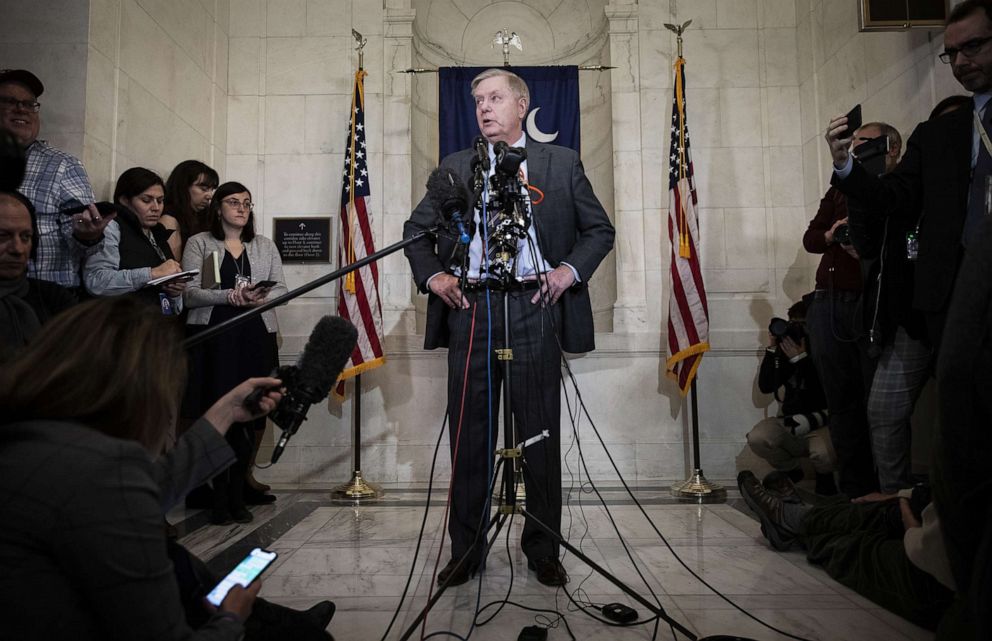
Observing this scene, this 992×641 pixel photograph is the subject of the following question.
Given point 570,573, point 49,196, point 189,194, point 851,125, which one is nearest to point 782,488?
point 570,573

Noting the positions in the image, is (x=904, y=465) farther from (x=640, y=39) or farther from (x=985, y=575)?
(x=640, y=39)

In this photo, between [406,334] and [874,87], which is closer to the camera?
[874,87]

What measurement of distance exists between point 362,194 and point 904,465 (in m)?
3.64

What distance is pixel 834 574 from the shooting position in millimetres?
2490

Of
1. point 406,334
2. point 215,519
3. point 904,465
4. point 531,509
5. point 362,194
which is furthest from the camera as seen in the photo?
point 406,334

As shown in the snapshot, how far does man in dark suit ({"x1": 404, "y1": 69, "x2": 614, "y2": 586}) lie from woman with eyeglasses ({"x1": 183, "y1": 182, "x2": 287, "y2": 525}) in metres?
1.34

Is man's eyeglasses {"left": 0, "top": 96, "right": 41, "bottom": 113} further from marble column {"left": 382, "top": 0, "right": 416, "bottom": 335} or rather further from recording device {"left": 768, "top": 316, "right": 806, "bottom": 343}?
recording device {"left": 768, "top": 316, "right": 806, "bottom": 343}

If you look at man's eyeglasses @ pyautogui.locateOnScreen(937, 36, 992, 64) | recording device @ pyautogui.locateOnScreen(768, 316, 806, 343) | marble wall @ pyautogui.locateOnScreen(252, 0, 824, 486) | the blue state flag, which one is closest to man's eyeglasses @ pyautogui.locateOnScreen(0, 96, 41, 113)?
marble wall @ pyautogui.locateOnScreen(252, 0, 824, 486)

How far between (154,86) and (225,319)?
1919mm

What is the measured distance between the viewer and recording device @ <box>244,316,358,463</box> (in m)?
1.44

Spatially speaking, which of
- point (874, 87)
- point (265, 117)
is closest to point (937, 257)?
point (874, 87)

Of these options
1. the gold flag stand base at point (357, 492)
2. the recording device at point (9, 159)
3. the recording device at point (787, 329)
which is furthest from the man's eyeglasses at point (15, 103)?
the recording device at point (787, 329)

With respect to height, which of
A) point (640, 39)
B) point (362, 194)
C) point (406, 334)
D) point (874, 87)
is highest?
point (640, 39)

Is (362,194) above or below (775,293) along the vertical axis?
above
